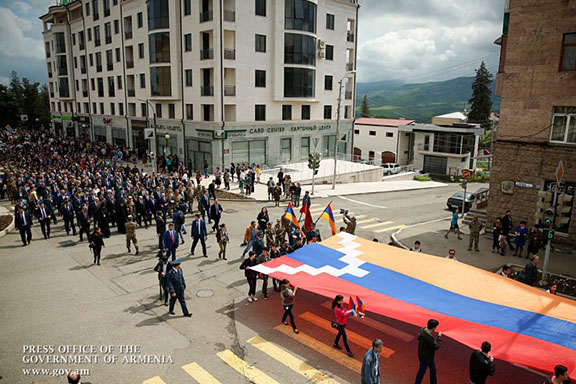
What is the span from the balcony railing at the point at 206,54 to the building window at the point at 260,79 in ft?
16.6

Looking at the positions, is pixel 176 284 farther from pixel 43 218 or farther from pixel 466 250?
pixel 466 250

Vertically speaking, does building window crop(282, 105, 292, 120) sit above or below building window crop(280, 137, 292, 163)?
above

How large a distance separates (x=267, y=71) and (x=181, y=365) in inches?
1464

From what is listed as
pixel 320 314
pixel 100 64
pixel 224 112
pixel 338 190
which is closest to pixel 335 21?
pixel 224 112

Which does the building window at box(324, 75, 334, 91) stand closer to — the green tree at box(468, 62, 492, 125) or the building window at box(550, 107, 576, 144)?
the building window at box(550, 107, 576, 144)

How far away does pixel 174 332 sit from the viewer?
11.2 meters

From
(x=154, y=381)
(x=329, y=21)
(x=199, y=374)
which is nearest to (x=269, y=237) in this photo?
(x=199, y=374)

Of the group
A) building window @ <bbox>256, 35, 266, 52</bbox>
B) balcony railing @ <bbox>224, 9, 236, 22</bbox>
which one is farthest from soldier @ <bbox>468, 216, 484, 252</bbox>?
balcony railing @ <bbox>224, 9, 236, 22</bbox>

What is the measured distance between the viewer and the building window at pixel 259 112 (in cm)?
4265

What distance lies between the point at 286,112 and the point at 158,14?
17.4m

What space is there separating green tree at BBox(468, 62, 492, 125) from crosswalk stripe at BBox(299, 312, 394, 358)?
81951mm

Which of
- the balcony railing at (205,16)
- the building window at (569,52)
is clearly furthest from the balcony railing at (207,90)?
the building window at (569,52)

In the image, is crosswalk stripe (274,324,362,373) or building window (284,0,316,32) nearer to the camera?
crosswalk stripe (274,324,362,373)

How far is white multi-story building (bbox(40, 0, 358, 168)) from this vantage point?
4028 cm
